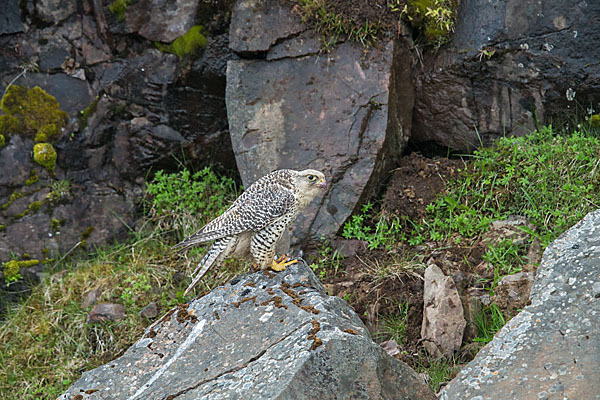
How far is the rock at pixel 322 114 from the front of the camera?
20.5ft

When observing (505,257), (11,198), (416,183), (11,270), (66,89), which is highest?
(66,89)

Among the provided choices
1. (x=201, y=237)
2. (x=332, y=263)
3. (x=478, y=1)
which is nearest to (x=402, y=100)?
(x=478, y=1)

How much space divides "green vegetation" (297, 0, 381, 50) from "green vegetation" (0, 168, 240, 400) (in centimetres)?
201

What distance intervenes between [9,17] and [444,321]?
5.78 m

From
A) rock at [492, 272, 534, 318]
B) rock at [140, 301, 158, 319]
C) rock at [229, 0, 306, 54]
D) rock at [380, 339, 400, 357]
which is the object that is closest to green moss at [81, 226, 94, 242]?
rock at [140, 301, 158, 319]

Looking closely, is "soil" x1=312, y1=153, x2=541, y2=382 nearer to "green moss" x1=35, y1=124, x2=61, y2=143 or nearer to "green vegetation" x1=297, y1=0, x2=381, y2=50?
"green vegetation" x1=297, y1=0, x2=381, y2=50

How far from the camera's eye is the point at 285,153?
642 centimetres

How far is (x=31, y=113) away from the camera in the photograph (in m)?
7.02

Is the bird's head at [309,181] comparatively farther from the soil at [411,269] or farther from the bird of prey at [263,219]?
the soil at [411,269]

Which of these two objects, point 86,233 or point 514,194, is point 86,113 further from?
point 514,194

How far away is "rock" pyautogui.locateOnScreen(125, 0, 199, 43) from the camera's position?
6977 mm

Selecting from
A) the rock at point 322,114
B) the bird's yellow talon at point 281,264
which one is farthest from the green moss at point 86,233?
the bird's yellow talon at point 281,264

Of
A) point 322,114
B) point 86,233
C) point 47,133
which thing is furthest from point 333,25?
point 86,233

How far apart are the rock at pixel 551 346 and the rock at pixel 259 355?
0.42 m
